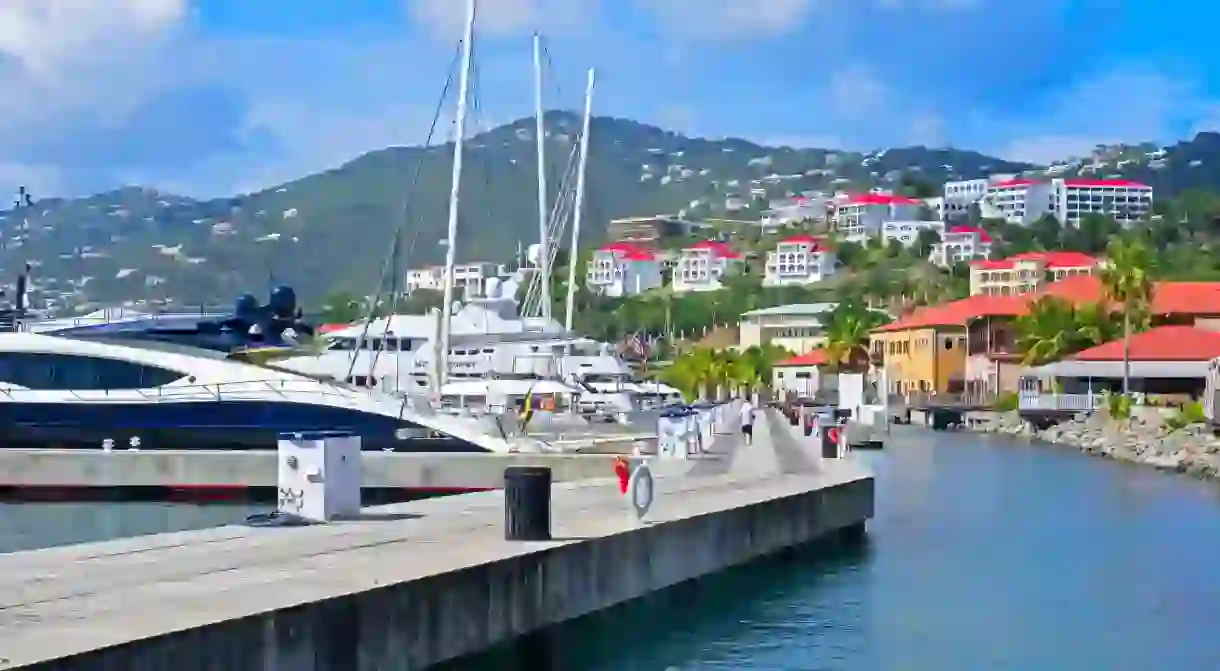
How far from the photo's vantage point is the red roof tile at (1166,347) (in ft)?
352

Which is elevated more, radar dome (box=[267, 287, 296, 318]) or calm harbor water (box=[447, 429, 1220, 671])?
radar dome (box=[267, 287, 296, 318])

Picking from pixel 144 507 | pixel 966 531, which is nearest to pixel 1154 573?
pixel 966 531

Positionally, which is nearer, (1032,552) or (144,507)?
(1032,552)

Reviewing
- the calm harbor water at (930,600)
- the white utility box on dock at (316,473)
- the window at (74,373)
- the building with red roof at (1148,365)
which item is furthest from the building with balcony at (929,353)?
the white utility box on dock at (316,473)

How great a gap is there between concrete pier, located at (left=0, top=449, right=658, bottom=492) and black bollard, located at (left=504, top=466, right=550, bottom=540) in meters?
17.3

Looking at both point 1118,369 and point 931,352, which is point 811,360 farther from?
point 1118,369

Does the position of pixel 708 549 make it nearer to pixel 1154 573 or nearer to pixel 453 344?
pixel 1154 573

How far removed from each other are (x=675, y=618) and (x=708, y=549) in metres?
1.60

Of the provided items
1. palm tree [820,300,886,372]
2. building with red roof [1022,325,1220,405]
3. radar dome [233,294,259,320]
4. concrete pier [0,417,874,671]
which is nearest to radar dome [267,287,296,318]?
radar dome [233,294,259,320]

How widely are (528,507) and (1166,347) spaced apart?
95.8 m

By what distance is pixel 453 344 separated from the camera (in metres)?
71.4

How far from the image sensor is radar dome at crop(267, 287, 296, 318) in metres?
64.4

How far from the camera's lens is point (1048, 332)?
128 meters

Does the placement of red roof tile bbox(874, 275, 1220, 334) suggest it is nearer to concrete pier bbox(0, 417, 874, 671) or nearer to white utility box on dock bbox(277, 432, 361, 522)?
concrete pier bbox(0, 417, 874, 671)
